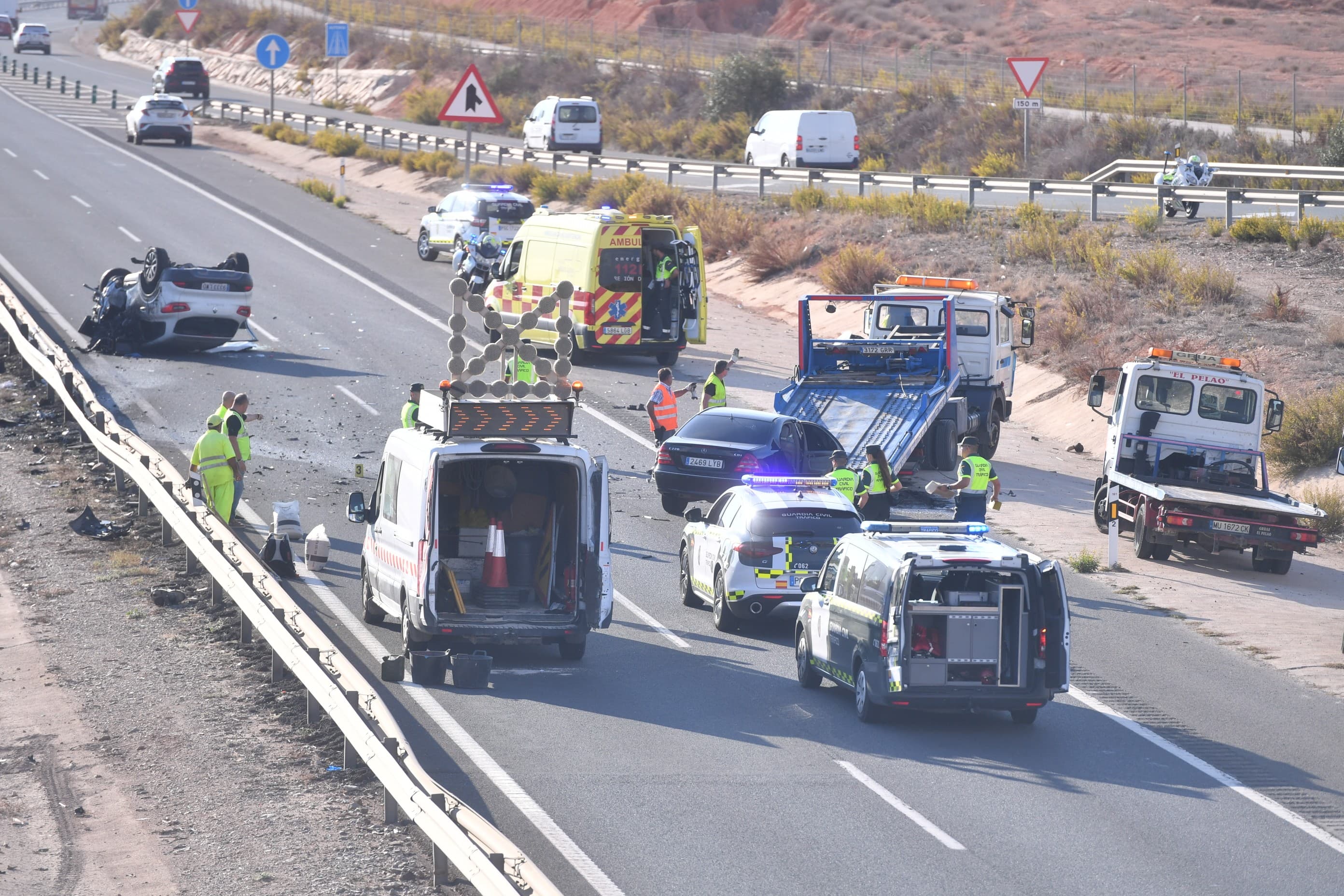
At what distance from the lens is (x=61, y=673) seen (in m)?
14.6

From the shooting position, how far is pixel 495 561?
49.6ft

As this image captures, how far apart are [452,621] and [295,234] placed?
102 ft

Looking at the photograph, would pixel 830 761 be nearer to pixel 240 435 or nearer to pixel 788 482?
pixel 788 482

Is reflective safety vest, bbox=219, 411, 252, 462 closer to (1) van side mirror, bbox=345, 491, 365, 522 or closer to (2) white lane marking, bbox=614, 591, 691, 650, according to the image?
(1) van side mirror, bbox=345, 491, 365, 522

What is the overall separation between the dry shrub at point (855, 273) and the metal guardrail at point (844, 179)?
5475 millimetres

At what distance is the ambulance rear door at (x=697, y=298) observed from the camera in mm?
30219

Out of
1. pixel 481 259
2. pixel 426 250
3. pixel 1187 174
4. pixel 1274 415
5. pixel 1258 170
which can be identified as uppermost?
pixel 1258 170

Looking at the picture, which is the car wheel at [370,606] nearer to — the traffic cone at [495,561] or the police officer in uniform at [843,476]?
the traffic cone at [495,561]

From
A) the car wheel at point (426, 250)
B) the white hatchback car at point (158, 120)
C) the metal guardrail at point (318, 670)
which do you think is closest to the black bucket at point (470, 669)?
the metal guardrail at point (318, 670)

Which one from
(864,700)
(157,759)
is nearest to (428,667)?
(157,759)

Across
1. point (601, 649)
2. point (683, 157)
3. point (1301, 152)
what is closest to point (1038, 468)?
point (601, 649)

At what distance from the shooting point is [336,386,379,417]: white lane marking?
26844 mm

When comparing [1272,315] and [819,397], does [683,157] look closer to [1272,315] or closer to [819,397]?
[1272,315]

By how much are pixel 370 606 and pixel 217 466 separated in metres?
4.19
